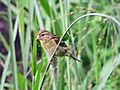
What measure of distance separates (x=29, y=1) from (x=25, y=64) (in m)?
0.21

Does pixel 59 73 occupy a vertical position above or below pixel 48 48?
below

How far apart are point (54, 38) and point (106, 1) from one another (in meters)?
1.38

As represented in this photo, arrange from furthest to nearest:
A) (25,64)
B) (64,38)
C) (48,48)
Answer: (48,48), (25,64), (64,38)

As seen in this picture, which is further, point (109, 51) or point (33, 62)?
point (109, 51)

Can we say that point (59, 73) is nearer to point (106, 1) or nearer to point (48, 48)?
point (48, 48)

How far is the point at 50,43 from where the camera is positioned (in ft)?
5.21

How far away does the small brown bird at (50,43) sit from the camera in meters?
1.52

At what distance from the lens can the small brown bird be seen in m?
1.52

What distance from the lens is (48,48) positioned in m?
1.58

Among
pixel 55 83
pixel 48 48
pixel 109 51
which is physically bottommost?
pixel 109 51

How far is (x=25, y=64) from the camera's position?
1.48m

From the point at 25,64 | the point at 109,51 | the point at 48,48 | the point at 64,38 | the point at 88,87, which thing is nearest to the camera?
the point at 64,38

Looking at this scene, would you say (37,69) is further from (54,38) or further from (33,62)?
(54,38)

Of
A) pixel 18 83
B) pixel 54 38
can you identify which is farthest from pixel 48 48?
pixel 18 83
